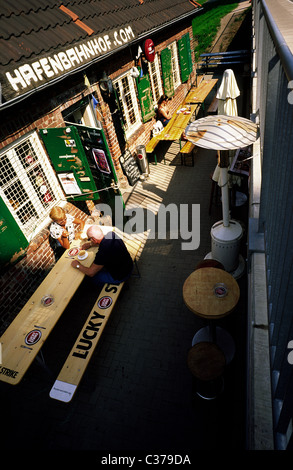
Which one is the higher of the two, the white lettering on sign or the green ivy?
the white lettering on sign

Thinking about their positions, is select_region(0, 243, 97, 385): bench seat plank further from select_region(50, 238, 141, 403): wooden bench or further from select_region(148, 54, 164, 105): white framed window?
select_region(148, 54, 164, 105): white framed window

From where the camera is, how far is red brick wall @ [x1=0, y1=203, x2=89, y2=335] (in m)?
5.14

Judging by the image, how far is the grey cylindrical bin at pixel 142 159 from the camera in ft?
29.6

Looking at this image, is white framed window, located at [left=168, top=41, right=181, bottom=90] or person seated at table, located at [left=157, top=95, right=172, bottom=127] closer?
person seated at table, located at [left=157, top=95, right=172, bottom=127]

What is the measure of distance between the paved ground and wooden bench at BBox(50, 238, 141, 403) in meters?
0.65

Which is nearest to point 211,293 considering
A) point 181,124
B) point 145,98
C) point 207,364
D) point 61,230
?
point 207,364

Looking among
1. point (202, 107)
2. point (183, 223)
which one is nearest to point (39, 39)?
point (183, 223)

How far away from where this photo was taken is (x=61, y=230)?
19.4 ft

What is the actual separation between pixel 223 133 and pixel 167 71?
8.65m

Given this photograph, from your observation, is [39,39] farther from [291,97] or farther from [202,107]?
[202,107]

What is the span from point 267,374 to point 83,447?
3.11 m

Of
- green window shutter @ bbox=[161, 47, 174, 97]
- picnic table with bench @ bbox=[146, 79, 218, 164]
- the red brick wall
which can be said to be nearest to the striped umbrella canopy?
the red brick wall

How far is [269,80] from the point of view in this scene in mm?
2730

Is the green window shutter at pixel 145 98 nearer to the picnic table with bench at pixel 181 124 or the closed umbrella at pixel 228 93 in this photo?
the picnic table with bench at pixel 181 124
